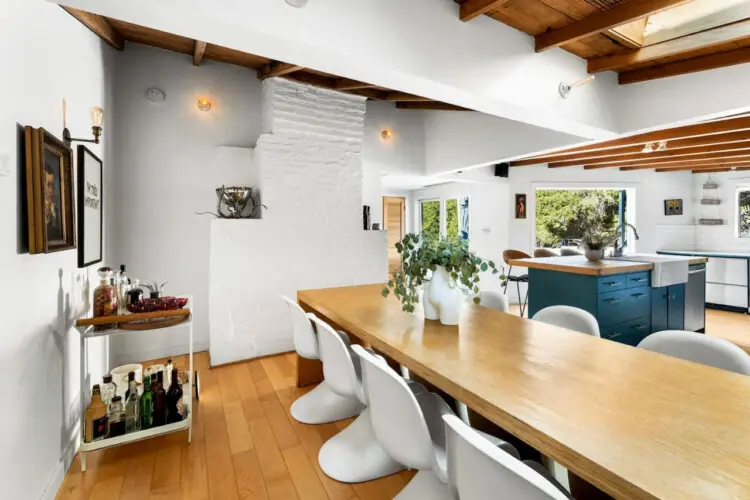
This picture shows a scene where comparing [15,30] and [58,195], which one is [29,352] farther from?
[15,30]

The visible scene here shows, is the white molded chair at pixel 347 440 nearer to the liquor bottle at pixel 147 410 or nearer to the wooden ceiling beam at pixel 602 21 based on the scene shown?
the liquor bottle at pixel 147 410

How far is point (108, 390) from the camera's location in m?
2.18

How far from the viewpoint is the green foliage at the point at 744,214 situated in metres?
6.36

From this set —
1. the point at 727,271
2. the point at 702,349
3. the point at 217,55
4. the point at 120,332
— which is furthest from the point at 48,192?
the point at 727,271

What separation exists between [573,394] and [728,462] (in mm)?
350

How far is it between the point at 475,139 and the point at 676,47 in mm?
2293

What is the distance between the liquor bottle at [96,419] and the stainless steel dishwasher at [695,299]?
17.3 feet

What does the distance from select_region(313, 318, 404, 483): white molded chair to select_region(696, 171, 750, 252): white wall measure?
24.5 feet

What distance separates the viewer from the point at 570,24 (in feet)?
7.29

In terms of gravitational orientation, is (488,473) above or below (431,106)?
below

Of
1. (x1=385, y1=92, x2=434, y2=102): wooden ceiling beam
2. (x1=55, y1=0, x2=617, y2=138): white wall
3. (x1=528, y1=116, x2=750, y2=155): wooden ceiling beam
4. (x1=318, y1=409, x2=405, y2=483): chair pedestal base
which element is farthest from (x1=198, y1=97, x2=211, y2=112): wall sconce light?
(x1=528, y1=116, x2=750, y2=155): wooden ceiling beam

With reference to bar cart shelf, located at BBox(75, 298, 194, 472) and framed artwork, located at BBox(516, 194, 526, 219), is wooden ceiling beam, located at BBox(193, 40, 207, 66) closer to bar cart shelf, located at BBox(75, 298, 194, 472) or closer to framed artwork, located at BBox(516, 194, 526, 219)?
bar cart shelf, located at BBox(75, 298, 194, 472)

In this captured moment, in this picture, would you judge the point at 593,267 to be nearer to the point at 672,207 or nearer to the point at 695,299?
the point at 695,299

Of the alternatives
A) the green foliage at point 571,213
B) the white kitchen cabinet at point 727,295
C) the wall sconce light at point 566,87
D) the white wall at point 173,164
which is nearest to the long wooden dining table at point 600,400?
the wall sconce light at point 566,87
